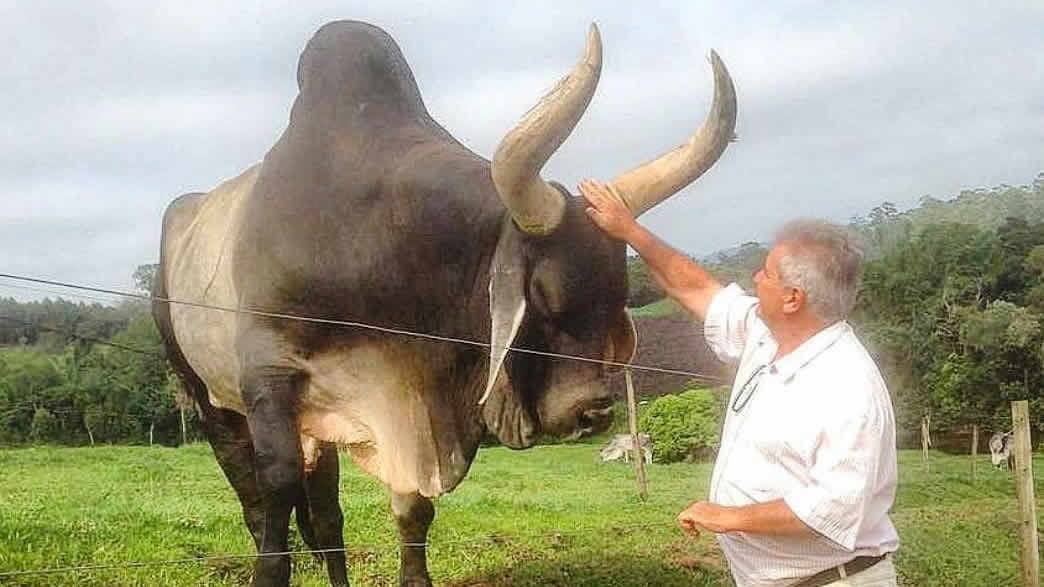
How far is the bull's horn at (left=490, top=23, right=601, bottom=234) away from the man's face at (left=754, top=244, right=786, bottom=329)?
3.14 ft

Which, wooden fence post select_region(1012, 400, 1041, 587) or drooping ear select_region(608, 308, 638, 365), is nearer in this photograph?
drooping ear select_region(608, 308, 638, 365)

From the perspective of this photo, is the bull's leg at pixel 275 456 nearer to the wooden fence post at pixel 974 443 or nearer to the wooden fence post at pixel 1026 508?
the wooden fence post at pixel 1026 508

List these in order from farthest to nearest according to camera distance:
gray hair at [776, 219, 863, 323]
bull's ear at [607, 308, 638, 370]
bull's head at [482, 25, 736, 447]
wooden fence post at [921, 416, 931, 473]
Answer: wooden fence post at [921, 416, 931, 473] < bull's ear at [607, 308, 638, 370] < bull's head at [482, 25, 736, 447] < gray hair at [776, 219, 863, 323]

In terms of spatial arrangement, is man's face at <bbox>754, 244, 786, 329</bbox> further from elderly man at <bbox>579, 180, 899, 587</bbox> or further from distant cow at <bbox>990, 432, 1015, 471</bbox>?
distant cow at <bbox>990, 432, 1015, 471</bbox>

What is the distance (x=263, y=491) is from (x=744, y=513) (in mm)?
2028

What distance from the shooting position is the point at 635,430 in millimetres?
5547

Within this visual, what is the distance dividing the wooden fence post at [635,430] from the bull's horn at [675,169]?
513 millimetres

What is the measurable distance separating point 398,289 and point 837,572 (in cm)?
192

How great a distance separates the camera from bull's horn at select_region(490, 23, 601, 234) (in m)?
3.29

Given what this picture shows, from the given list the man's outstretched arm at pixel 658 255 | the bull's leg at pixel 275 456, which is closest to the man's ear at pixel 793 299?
the man's outstretched arm at pixel 658 255

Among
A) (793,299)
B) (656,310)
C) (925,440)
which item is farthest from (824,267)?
(925,440)

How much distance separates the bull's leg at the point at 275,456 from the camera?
12.9ft

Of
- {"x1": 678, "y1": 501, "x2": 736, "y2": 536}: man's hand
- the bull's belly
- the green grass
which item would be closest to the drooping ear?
the green grass

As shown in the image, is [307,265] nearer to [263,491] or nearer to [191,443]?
[263,491]
